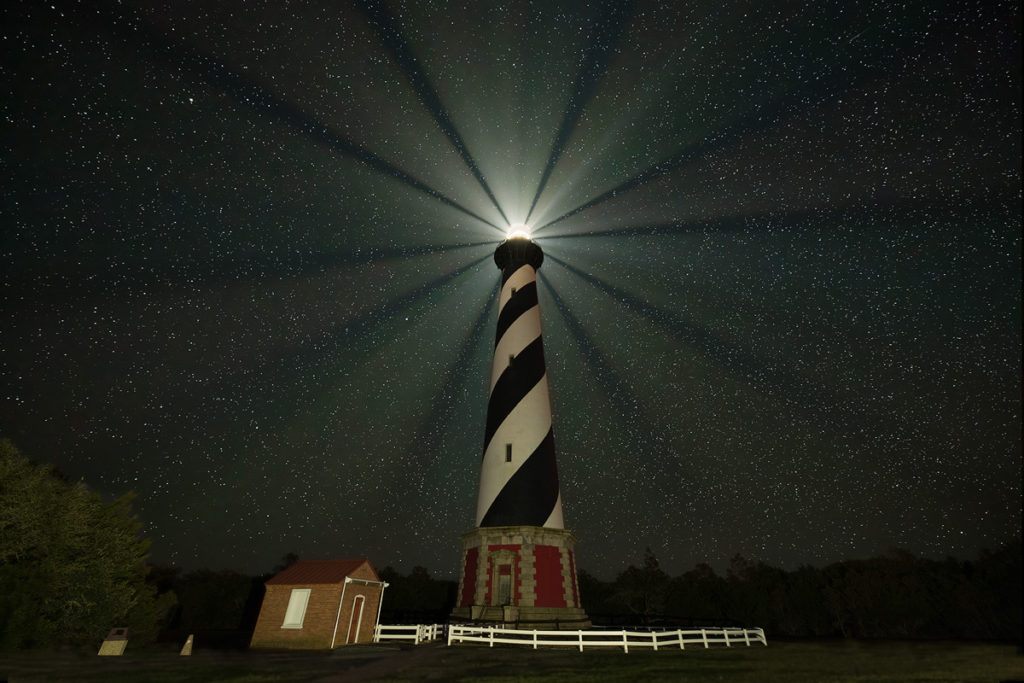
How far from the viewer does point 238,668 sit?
12.2m

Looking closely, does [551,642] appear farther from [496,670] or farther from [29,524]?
[29,524]

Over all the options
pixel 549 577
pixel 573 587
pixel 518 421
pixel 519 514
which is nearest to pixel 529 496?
pixel 519 514

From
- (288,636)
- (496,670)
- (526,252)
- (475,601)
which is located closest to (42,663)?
(288,636)

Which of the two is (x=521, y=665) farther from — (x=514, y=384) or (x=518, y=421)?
(x=514, y=384)

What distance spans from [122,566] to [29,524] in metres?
6.34

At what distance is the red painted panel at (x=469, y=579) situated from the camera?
20811 mm

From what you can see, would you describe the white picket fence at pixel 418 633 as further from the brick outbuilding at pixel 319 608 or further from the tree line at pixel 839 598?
the tree line at pixel 839 598

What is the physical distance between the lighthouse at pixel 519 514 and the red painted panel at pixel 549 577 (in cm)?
4

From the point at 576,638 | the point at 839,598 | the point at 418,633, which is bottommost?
the point at 576,638

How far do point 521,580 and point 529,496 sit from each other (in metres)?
3.42

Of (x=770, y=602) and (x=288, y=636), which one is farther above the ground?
(x=770, y=602)

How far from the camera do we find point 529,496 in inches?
861

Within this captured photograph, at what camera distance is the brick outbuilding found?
18.4 meters

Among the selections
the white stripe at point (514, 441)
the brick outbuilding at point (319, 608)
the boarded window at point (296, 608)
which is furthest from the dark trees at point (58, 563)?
the white stripe at point (514, 441)
